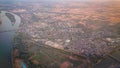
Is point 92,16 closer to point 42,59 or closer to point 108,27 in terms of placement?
point 108,27

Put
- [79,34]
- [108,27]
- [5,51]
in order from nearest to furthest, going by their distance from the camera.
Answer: [5,51] < [79,34] < [108,27]

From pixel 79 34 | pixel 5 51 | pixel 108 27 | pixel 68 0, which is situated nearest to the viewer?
pixel 5 51

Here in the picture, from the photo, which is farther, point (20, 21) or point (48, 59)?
point (20, 21)

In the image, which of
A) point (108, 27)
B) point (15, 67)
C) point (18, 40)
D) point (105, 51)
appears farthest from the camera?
point (108, 27)

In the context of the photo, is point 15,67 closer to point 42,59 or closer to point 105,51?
point 42,59

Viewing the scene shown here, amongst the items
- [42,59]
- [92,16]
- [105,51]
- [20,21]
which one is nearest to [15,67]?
[42,59]

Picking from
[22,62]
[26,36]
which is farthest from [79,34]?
[22,62]

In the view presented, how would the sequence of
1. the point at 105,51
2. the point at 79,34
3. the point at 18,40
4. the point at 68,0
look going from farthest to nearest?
the point at 68,0 → the point at 79,34 → the point at 18,40 → the point at 105,51
